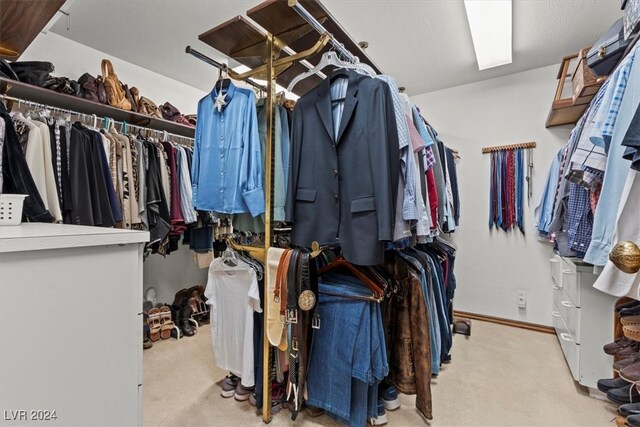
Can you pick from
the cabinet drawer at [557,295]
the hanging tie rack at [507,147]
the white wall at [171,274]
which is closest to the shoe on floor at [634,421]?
the cabinet drawer at [557,295]

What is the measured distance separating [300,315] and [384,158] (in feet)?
2.80

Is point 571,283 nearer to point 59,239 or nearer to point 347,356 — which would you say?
point 347,356

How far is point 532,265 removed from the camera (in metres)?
3.06

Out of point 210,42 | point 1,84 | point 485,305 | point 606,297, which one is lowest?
point 485,305

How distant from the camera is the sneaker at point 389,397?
5.49ft

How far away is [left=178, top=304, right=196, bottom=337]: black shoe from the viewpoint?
110 inches

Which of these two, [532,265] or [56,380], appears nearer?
[56,380]

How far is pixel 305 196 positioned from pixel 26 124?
5.61ft

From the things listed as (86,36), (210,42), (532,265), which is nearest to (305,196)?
(210,42)

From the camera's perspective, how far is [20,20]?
121 cm

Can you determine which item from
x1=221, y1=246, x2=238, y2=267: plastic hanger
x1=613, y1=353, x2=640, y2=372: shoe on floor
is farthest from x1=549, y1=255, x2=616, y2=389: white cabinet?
x1=221, y1=246, x2=238, y2=267: plastic hanger

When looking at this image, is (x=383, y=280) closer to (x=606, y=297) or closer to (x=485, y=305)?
(x=606, y=297)

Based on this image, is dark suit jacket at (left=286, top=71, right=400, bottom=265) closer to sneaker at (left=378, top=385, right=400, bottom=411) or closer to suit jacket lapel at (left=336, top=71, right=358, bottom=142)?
suit jacket lapel at (left=336, top=71, right=358, bottom=142)

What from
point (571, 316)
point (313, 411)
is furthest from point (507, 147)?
point (313, 411)
